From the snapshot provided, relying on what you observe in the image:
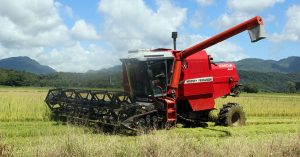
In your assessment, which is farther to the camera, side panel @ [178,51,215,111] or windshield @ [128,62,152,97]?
side panel @ [178,51,215,111]

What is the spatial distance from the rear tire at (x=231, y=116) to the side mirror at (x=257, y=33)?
3348 millimetres

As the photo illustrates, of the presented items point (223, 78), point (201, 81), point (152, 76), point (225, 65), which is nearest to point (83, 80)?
point (225, 65)

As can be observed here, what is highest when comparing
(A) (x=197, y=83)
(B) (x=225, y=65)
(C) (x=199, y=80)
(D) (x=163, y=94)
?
(B) (x=225, y=65)

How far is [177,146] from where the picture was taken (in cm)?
732

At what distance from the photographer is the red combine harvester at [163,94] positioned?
42.5 feet

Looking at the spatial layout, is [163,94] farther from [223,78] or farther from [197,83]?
[223,78]

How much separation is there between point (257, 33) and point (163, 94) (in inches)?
143

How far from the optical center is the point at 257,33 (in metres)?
12.9

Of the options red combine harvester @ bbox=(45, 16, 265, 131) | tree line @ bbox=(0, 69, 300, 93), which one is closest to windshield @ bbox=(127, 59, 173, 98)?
red combine harvester @ bbox=(45, 16, 265, 131)

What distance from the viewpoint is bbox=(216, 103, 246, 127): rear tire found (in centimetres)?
1524

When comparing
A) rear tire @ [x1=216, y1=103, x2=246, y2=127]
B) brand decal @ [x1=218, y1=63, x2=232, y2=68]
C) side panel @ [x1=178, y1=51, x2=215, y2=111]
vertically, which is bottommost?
rear tire @ [x1=216, y1=103, x2=246, y2=127]

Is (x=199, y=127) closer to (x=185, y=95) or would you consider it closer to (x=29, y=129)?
(x=185, y=95)

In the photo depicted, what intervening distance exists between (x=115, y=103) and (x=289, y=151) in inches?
259

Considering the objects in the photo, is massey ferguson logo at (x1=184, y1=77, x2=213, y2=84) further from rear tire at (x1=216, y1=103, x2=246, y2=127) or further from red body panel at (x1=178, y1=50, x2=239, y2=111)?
rear tire at (x1=216, y1=103, x2=246, y2=127)
